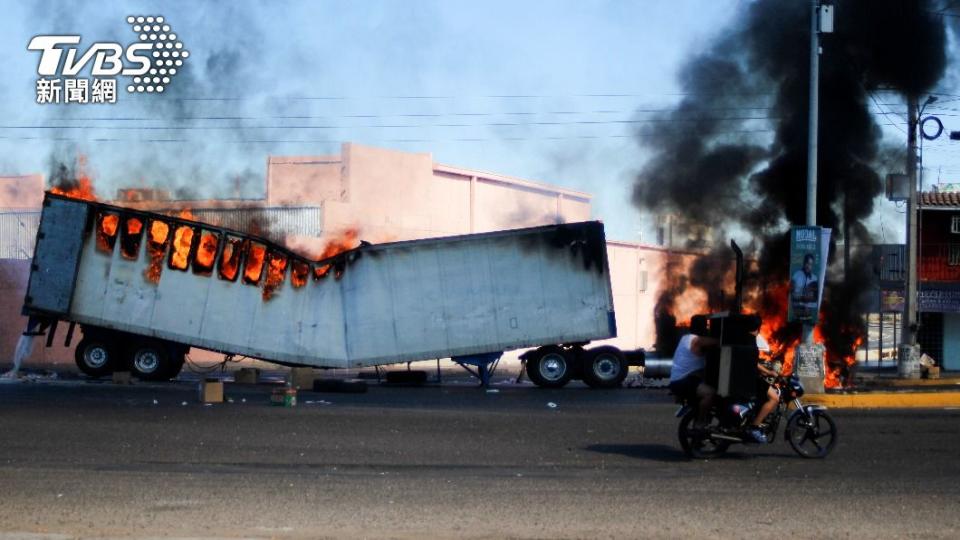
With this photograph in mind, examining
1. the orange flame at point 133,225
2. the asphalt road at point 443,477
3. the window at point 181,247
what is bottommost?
the asphalt road at point 443,477

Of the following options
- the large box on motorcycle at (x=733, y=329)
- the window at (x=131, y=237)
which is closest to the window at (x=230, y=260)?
the window at (x=131, y=237)

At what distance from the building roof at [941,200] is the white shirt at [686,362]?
3377 centimetres

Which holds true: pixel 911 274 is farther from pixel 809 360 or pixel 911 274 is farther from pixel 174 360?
pixel 174 360

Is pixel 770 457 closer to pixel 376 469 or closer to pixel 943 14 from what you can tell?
pixel 376 469

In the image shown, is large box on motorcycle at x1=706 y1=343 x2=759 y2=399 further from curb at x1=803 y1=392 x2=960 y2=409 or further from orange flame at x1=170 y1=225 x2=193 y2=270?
orange flame at x1=170 y1=225 x2=193 y2=270

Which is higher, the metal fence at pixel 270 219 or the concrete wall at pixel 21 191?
the concrete wall at pixel 21 191

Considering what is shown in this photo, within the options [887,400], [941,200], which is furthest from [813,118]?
[941,200]

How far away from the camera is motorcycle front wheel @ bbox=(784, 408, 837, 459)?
13297mm

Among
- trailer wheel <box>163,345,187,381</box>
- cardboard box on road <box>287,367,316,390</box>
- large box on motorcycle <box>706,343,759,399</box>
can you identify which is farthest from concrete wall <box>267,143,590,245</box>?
large box on motorcycle <box>706,343,759,399</box>

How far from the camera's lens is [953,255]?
44156 millimetres

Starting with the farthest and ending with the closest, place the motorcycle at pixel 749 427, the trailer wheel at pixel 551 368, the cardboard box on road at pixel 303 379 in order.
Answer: the trailer wheel at pixel 551 368
the cardboard box on road at pixel 303 379
the motorcycle at pixel 749 427

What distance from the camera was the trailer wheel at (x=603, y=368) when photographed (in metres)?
28.8

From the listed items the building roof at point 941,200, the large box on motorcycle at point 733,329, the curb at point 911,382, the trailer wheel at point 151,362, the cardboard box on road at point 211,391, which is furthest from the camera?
the building roof at point 941,200

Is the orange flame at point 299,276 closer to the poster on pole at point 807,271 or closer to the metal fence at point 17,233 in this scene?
the poster on pole at point 807,271
